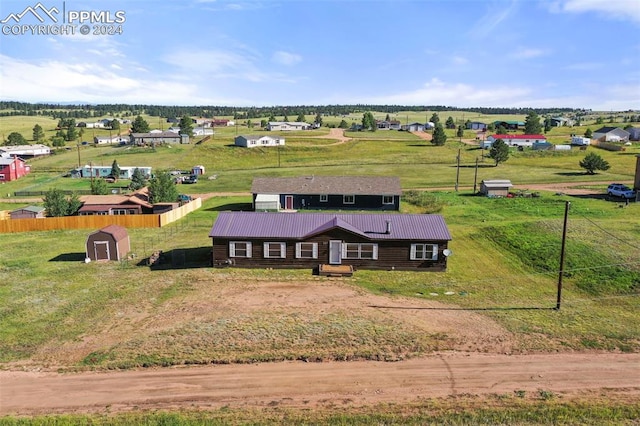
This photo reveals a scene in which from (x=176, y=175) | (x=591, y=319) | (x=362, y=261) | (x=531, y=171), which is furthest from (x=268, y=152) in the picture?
(x=591, y=319)

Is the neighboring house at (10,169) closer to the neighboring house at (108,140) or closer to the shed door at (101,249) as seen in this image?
the neighboring house at (108,140)

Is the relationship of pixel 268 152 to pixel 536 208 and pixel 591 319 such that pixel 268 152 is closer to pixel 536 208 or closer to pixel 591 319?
pixel 536 208

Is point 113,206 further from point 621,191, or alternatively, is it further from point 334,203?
point 621,191

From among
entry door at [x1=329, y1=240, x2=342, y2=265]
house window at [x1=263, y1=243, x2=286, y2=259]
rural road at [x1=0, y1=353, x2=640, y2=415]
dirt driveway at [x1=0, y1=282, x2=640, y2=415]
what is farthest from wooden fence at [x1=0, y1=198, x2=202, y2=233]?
rural road at [x1=0, y1=353, x2=640, y2=415]

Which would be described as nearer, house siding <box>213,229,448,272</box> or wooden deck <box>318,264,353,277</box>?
wooden deck <box>318,264,353,277</box>

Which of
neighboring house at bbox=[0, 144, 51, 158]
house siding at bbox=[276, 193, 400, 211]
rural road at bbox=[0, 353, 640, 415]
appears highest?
neighboring house at bbox=[0, 144, 51, 158]

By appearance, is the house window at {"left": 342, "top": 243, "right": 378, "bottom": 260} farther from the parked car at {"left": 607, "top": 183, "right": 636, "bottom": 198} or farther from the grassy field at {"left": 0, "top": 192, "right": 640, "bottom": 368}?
the parked car at {"left": 607, "top": 183, "right": 636, "bottom": 198}
